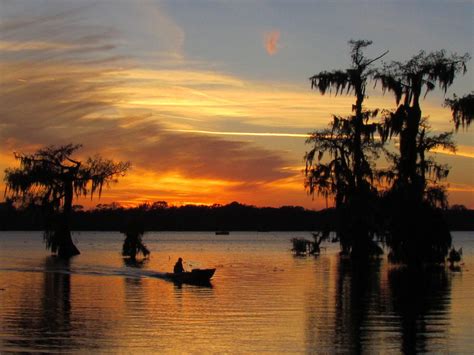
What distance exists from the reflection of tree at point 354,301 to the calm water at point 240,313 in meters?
0.04

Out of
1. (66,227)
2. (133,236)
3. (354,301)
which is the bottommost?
(354,301)

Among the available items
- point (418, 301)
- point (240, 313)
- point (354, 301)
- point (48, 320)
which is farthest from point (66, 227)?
point (48, 320)

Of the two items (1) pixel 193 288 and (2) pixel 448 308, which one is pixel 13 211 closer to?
(1) pixel 193 288

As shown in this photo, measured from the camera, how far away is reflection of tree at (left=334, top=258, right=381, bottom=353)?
21.2 metres

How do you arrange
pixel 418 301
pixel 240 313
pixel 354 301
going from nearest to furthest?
1. pixel 240 313
2. pixel 418 301
3. pixel 354 301

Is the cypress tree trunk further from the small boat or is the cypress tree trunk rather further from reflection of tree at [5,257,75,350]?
reflection of tree at [5,257,75,350]

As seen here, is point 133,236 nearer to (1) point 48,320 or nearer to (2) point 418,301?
(2) point 418,301

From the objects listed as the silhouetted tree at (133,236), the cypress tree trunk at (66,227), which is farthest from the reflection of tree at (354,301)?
the cypress tree trunk at (66,227)

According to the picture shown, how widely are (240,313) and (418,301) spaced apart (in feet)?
25.7

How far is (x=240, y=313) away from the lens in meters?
26.7

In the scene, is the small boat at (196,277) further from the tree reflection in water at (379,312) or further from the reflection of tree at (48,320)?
the reflection of tree at (48,320)

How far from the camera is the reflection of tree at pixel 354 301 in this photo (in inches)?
836

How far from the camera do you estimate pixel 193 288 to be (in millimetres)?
36781

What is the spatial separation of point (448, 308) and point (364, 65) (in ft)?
90.4
